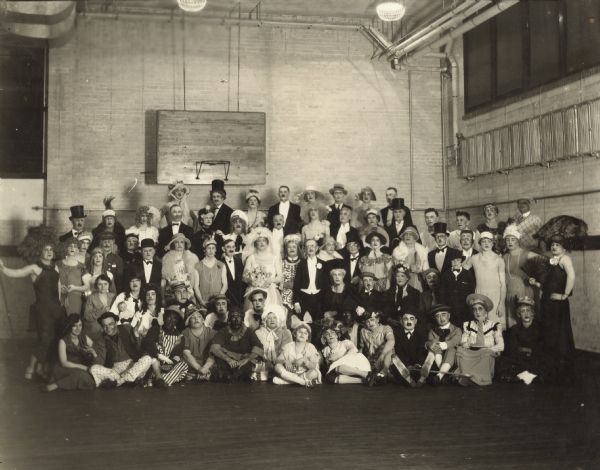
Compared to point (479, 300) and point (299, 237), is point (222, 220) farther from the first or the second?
point (479, 300)

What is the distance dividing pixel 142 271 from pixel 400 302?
2857 mm

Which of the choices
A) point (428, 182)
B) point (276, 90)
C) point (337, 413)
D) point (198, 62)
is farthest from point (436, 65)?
point (337, 413)

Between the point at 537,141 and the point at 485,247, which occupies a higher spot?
the point at 537,141

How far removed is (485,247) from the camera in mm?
7656

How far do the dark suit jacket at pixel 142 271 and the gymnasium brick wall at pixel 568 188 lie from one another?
16.5 ft

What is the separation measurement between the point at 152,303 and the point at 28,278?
4473 millimetres

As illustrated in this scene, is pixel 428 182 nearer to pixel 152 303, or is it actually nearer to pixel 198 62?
pixel 198 62

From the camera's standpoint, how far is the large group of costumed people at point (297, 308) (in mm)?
6629

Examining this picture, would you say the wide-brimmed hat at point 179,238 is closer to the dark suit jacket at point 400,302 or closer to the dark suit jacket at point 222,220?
the dark suit jacket at point 222,220

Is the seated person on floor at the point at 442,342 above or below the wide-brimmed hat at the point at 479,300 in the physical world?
below

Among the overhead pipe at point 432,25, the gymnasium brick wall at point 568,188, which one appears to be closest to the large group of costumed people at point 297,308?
the gymnasium brick wall at point 568,188

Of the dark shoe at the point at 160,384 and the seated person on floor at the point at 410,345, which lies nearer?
the dark shoe at the point at 160,384

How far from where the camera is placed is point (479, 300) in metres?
7.00

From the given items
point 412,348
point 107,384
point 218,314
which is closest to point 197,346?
point 218,314
